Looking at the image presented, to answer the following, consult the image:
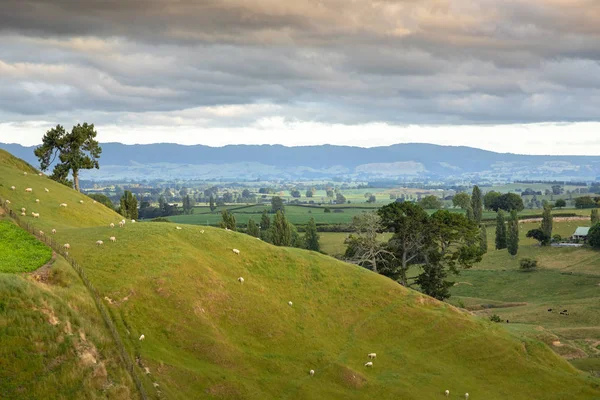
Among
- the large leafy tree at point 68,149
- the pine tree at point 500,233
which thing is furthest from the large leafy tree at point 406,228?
the pine tree at point 500,233

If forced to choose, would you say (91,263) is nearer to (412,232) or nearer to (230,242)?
(230,242)

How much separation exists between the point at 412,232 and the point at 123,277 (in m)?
57.1

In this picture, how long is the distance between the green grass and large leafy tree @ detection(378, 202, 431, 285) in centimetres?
5853

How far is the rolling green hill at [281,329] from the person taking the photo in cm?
4322

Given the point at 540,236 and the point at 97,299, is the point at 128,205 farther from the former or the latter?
the point at 540,236

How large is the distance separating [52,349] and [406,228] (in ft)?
222

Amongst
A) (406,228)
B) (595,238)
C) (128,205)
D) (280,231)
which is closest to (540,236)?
(595,238)

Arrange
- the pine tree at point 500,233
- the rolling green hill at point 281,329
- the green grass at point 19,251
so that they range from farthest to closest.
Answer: the pine tree at point 500,233
the rolling green hill at point 281,329
the green grass at point 19,251

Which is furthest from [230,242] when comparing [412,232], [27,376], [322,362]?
[412,232]

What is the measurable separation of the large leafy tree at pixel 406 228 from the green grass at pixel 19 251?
2304 inches

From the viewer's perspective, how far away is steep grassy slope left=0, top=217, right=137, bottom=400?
3209 centimetres

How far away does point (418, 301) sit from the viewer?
62594mm

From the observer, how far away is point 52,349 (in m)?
34.0

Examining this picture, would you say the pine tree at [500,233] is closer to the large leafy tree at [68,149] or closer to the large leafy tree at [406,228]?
the large leafy tree at [406,228]
